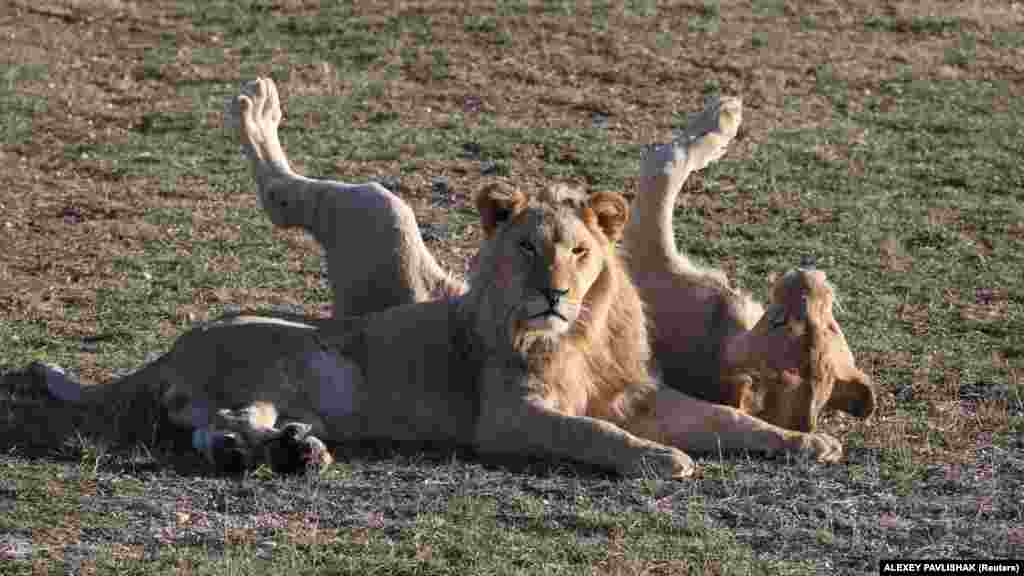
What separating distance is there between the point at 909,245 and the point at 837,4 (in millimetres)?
5723

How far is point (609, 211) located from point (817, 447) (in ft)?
3.86

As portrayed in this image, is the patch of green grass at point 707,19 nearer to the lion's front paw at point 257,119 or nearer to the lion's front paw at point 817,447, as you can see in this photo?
the lion's front paw at point 257,119

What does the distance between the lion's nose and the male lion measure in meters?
0.93

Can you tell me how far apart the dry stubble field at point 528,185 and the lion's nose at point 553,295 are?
0.63 meters

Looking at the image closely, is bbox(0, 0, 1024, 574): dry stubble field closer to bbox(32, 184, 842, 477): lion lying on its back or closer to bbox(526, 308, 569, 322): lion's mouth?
bbox(32, 184, 842, 477): lion lying on its back

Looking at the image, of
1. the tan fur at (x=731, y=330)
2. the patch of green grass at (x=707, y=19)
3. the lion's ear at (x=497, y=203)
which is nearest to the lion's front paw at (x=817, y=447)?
the tan fur at (x=731, y=330)

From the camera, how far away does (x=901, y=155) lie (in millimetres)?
13102

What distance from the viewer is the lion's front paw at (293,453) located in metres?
6.79

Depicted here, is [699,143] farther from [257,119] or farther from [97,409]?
[97,409]

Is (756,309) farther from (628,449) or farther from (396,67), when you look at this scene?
(396,67)

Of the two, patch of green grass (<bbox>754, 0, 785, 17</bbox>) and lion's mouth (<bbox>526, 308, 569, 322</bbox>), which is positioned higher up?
patch of green grass (<bbox>754, 0, 785, 17</bbox>)

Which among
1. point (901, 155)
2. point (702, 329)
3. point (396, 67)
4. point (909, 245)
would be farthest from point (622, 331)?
point (396, 67)

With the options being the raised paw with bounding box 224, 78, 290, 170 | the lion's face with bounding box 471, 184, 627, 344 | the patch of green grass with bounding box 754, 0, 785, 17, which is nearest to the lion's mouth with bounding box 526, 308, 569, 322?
the lion's face with bounding box 471, 184, 627, 344

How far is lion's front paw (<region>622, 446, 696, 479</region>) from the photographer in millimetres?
6855
